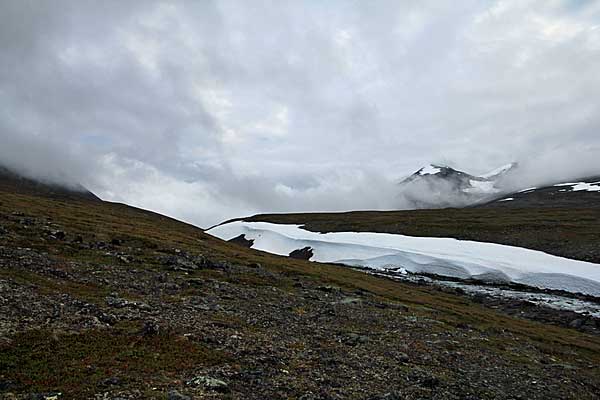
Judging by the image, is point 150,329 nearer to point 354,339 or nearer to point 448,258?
point 354,339

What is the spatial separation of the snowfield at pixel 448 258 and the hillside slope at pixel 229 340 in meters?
32.2

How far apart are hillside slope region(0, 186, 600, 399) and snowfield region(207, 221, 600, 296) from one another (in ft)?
106

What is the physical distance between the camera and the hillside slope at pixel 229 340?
55.2 ft

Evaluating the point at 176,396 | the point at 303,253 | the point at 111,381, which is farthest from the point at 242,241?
the point at 176,396

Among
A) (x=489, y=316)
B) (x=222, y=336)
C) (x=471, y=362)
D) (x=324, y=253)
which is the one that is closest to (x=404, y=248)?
(x=324, y=253)

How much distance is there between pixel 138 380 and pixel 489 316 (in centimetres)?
3756

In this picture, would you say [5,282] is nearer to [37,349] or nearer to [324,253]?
[37,349]

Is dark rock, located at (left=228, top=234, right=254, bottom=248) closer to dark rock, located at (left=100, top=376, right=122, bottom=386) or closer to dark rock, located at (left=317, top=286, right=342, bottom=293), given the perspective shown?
dark rock, located at (left=317, top=286, right=342, bottom=293)

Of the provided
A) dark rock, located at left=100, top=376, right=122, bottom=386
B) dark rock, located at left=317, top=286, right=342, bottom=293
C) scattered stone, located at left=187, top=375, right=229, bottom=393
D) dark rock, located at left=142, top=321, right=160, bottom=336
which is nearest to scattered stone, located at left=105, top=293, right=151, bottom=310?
dark rock, located at left=142, top=321, right=160, bottom=336

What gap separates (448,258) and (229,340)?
7111cm

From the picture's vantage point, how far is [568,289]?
6738cm

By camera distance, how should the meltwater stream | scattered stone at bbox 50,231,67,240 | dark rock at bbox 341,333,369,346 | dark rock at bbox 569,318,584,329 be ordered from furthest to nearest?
1. the meltwater stream
2. dark rock at bbox 569,318,584,329
3. scattered stone at bbox 50,231,67,240
4. dark rock at bbox 341,333,369,346

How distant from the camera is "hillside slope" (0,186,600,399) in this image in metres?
16.8

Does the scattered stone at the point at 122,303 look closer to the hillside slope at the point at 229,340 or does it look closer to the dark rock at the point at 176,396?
the hillside slope at the point at 229,340
